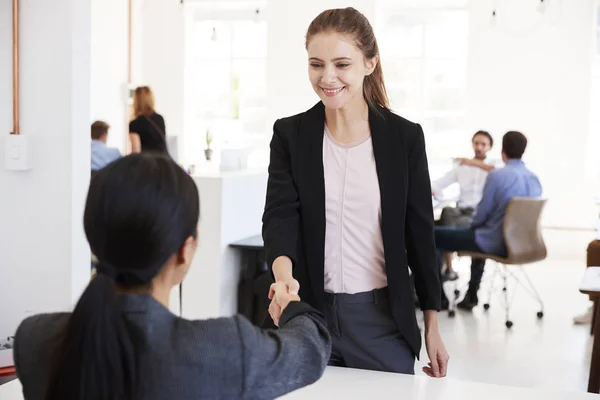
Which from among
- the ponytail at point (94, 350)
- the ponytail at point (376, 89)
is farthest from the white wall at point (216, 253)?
the ponytail at point (94, 350)

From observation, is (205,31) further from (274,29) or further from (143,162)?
(143,162)

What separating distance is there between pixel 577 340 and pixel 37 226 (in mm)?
3777

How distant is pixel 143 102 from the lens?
7035 mm

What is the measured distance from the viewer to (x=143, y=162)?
3.43 feet

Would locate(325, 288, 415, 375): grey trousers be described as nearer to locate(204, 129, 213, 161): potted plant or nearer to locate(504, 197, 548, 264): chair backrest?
locate(504, 197, 548, 264): chair backrest

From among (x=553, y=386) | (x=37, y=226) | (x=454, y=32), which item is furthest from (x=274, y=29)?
(x=37, y=226)

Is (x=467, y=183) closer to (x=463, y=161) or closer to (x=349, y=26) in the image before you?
(x=463, y=161)

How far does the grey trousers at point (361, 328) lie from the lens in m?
1.90

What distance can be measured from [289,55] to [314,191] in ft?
26.9

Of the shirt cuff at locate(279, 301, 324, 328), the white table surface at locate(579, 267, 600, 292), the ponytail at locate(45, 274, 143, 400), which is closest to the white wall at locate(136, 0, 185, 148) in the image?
the white table surface at locate(579, 267, 600, 292)

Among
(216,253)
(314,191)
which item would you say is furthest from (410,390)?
(216,253)

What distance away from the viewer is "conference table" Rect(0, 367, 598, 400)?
1554 mm

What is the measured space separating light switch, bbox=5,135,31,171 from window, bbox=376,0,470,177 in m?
7.16

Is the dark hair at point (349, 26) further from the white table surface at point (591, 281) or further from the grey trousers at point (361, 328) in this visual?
the white table surface at point (591, 281)
